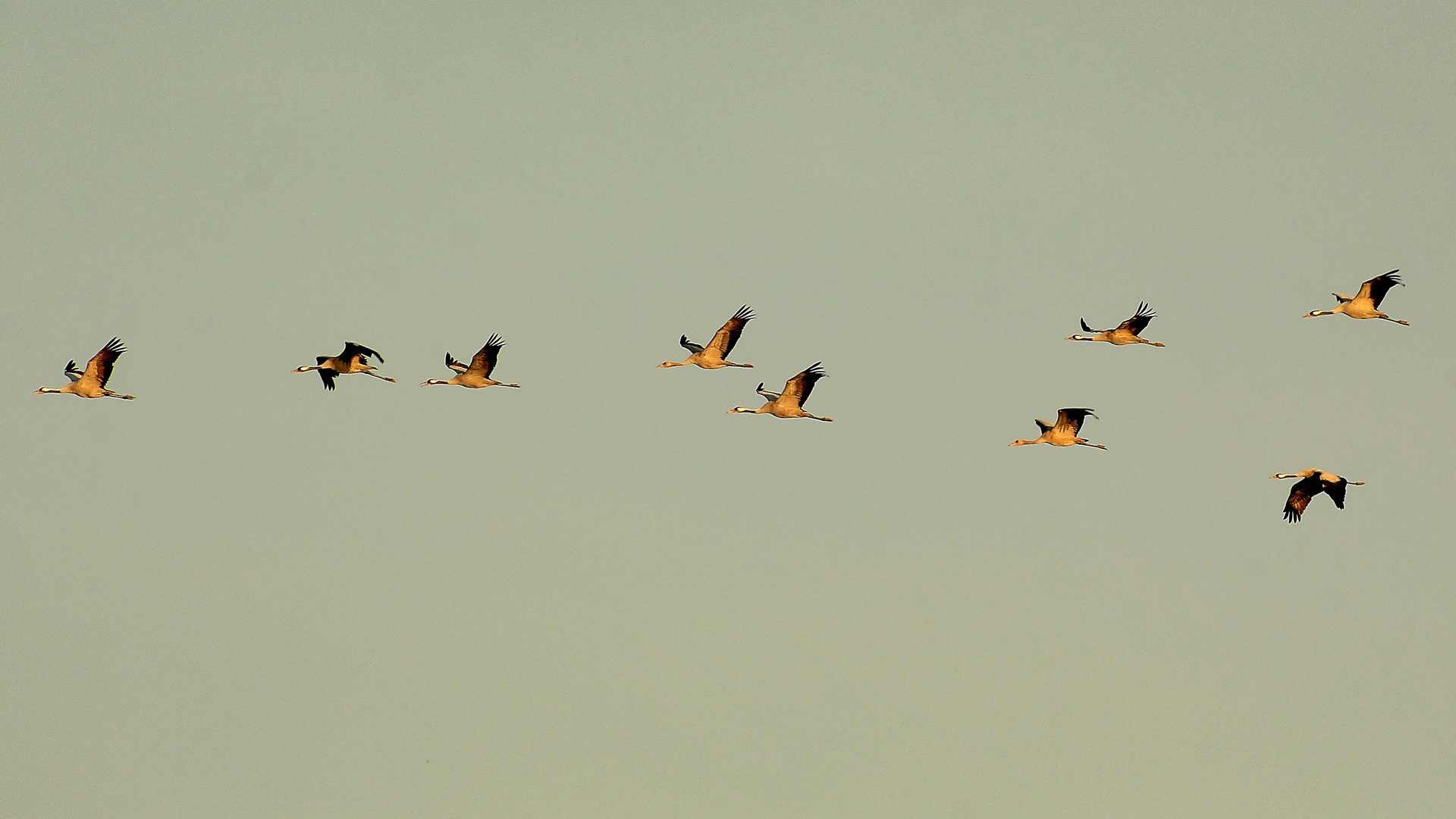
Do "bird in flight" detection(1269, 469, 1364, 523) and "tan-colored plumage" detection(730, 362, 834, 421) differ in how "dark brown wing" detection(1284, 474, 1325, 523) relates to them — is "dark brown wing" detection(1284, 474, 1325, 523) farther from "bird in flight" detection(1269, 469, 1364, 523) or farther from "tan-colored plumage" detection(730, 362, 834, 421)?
"tan-colored plumage" detection(730, 362, 834, 421)

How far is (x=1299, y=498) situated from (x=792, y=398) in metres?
12.6

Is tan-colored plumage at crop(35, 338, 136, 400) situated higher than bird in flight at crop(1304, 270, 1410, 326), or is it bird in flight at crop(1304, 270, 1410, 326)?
bird in flight at crop(1304, 270, 1410, 326)

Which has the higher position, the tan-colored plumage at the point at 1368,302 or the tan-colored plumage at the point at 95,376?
the tan-colored plumage at the point at 1368,302

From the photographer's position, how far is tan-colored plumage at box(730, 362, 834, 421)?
40344 mm

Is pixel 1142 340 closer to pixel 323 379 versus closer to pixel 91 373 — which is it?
pixel 323 379

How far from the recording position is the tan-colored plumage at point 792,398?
132ft

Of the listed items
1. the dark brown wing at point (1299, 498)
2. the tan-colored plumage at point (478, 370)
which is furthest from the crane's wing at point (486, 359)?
the dark brown wing at point (1299, 498)

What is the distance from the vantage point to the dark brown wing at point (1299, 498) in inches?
1534

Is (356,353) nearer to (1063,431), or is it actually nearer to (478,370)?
(478,370)

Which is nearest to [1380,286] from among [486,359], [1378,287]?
[1378,287]

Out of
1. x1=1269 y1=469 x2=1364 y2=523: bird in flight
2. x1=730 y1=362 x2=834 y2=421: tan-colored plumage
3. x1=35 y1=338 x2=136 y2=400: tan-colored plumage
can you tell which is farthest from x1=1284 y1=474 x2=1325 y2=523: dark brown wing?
x1=35 y1=338 x2=136 y2=400: tan-colored plumage

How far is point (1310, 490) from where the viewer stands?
38969 mm

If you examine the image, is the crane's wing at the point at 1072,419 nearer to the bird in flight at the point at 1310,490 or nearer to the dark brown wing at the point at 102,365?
the bird in flight at the point at 1310,490

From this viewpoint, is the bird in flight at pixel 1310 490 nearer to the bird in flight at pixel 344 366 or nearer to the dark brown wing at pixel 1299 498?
the dark brown wing at pixel 1299 498
